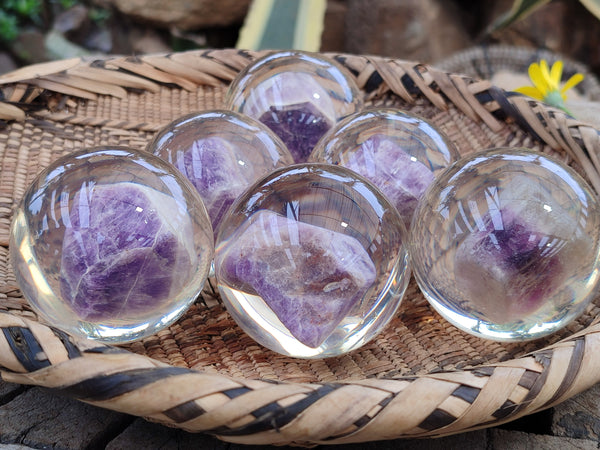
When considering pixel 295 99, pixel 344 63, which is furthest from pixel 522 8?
pixel 295 99

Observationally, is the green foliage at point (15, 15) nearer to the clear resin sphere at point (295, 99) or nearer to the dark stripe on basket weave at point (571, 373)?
the clear resin sphere at point (295, 99)

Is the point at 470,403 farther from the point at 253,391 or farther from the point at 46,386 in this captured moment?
the point at 46,386

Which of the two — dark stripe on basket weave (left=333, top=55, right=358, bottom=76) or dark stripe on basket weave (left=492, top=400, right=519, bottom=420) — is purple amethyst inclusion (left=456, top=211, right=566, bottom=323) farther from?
dark stripe on basket weave (left=333, top=55, right=358, bottom=76)

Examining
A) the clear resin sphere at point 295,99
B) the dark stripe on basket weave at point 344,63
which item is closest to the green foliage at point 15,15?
the dark stripe on basket weave at point 344,63

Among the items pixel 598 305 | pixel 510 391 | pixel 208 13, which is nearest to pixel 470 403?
pixel 510 391

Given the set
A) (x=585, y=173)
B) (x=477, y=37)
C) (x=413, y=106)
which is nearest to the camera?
(x=585, y=173)

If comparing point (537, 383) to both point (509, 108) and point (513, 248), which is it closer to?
point (513, 248)
